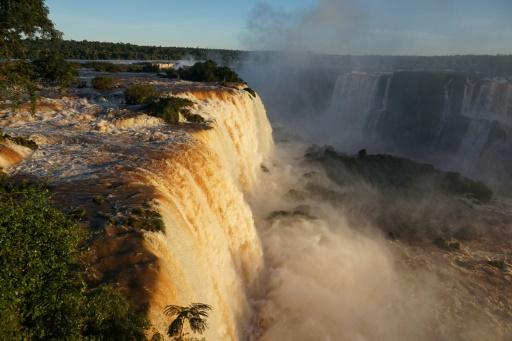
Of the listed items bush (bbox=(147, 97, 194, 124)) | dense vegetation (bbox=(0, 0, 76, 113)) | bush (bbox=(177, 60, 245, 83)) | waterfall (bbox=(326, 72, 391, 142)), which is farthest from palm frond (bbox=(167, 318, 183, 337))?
waterfall (bbox=(326, 72, 391, 142))

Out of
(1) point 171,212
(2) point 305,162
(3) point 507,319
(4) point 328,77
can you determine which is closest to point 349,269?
(3) point 507,319

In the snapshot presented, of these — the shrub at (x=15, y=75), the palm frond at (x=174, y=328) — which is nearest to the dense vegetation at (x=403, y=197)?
the shrub at (x=15, y=75)

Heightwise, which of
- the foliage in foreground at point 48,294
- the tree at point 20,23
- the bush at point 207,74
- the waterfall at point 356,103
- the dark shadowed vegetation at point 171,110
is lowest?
the waterfall at point 356,103

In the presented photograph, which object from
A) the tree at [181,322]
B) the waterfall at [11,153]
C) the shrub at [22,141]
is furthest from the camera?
the shrub at [22,141]

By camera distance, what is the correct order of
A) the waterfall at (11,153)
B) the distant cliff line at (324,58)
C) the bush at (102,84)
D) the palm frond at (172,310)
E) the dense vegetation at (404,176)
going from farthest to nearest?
the distant cliff line at (324,58) → the dense vegetation at (404,176) → the bush at (102,84) → the waterfall at (11,153) → the palm frond at (172,310)

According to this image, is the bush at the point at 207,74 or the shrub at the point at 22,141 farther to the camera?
the bush at the point at 207,74

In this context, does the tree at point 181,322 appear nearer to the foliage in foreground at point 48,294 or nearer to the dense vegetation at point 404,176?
the foliage in foreground at point 48,294

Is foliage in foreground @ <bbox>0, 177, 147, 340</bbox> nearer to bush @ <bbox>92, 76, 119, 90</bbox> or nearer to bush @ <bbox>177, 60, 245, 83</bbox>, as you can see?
bush @ <bbox>92, 76, 119, 90</bbox>
